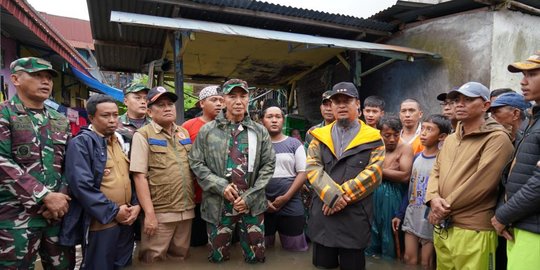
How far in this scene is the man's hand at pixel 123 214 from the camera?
2873 millimetres

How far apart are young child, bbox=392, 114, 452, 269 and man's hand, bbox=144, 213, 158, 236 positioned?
7.81ft

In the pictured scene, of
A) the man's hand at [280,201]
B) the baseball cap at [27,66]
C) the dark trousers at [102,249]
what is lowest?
the dark trousers at [102,249]

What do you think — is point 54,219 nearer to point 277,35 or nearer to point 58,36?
point 277,35

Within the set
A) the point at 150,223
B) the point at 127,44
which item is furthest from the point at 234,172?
the point at 127,44

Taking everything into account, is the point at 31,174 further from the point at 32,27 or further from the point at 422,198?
the point at 32,27

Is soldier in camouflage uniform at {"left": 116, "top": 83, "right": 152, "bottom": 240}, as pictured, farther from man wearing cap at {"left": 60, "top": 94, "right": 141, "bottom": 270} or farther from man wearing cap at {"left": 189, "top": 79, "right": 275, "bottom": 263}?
man wearing cap at {"left": 189, "top": 79, "right": 275, "bottom": 263}

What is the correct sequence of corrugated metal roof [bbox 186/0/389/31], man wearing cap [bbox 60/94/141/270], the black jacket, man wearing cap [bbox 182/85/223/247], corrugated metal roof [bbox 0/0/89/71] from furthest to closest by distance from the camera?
corrugated metal roof [bbox 186/0/389/31] < corrugated metal roof [bbox 0/0/89/71] < man wearing cap [bbox 182/85/223/247] < man wearing cap [bbox 60/94/141/270] < the black jacket

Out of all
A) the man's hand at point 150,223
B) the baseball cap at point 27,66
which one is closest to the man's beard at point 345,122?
the man's hand at point 150,223

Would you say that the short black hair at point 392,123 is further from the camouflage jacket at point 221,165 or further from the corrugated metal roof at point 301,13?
the corrugated metal roof at point 301,13

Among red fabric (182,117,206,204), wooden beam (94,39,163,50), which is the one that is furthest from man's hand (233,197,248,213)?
wooden beam (94,39,163,50)

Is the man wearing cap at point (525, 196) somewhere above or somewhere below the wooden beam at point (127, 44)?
below

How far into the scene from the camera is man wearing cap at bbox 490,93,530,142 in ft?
9.62

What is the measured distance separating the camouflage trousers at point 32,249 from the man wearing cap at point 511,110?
150 inches

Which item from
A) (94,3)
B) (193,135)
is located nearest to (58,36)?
(94,3)
